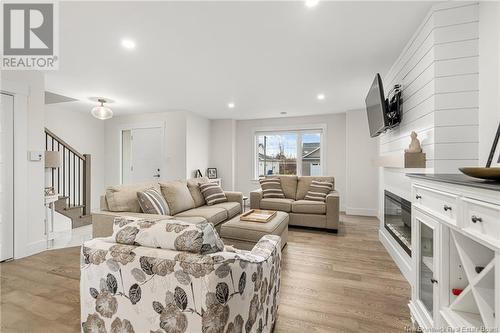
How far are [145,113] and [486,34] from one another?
5987mm

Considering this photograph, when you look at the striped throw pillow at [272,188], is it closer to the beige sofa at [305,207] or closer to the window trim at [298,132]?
the beige sofa at [305,207]

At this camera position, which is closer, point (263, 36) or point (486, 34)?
point (486, 34)

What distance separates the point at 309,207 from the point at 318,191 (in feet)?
1.54

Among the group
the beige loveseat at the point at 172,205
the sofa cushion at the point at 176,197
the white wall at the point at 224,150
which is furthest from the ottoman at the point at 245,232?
the white wall at the point at 224,150

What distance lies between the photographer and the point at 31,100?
2988mm

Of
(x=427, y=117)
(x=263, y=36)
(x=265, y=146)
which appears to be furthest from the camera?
(x=265, y=146)

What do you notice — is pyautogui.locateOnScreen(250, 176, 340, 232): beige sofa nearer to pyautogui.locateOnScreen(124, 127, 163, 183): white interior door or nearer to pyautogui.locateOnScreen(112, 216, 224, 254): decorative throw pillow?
pyautogui.locateOnScreen(124, 127, 163, 183): white interior door

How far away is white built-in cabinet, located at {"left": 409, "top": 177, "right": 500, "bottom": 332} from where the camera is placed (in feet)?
3.00

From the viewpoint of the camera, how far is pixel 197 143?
19.3ft

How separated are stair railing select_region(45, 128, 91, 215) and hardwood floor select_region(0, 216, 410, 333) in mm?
1814

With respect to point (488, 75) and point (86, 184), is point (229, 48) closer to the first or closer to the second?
point (488, 75)

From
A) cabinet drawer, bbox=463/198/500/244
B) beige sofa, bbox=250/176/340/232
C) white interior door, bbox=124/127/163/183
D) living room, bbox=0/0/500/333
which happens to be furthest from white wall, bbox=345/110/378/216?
white interior door, bbox=124/127/163/183

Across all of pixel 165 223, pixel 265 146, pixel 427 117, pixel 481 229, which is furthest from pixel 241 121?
pixel 481 229

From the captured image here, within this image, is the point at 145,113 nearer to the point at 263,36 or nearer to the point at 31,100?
the point at 31,100
